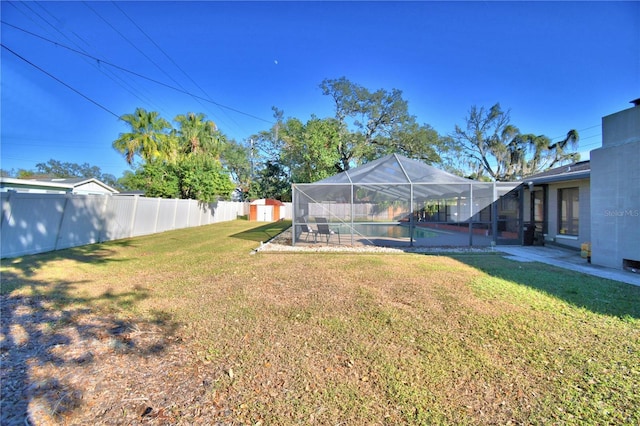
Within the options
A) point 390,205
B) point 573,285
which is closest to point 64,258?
point 390,205

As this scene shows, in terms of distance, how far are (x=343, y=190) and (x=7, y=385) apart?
9.83 meters

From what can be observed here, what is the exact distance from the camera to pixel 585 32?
9.63 metres

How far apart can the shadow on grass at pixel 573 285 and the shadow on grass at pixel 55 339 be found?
578cm

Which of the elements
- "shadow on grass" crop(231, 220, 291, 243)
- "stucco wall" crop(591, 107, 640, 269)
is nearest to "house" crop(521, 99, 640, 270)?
"stucco wall" crop(591, 107, 640, 269)

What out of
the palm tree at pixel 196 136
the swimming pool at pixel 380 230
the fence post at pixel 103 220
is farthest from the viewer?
the palm tree at pixel 196 136

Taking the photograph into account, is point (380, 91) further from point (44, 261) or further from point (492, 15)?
point (44, 261)

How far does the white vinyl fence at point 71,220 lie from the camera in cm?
825

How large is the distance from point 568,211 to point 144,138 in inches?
895

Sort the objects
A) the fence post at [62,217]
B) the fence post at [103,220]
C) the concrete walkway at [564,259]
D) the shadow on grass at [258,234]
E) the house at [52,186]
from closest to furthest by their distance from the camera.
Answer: the concrete walkway at [564,259]
the fence post at [62,217]
the fence post at [103,220]
the shadow on grass at [258,234]
the house at [52,186]

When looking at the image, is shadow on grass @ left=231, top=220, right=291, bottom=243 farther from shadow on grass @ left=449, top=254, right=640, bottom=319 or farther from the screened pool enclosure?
shadow on grass @ left=449, top=254, right=640, bottom=319

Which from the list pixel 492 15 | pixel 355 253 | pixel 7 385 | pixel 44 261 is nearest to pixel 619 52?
pixel 492 15

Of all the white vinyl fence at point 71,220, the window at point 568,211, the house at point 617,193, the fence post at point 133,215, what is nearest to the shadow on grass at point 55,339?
the white vinyl fence at point 71,220

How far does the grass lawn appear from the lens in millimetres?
2232

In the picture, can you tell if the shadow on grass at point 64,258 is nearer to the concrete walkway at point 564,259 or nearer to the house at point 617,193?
the concrete walkway at point 564,259
